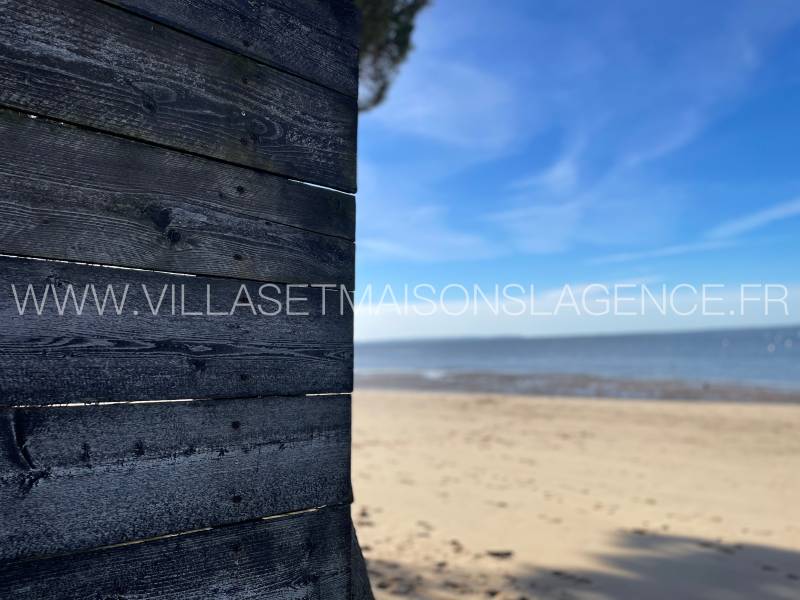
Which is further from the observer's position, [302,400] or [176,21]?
[302,400]

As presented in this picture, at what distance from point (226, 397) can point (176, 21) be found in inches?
35.1

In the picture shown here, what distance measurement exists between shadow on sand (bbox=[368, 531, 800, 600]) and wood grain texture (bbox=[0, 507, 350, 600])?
2339 millimetres

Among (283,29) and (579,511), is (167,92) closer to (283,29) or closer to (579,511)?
(283,29)

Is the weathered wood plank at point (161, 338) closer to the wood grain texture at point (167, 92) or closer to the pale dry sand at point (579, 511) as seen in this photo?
the wood grain texture at point (167, 92)

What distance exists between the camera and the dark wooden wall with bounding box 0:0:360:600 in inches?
49.8

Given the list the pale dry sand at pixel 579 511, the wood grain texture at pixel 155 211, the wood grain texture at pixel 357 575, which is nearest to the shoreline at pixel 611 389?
the pale dry sand at pixel 579 511

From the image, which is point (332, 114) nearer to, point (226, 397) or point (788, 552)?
point (226, 397)

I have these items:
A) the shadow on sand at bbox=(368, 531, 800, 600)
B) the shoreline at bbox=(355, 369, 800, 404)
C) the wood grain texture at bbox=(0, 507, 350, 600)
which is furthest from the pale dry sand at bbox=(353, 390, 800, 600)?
the shoreline at bbox=(355, 369, 800, 404)

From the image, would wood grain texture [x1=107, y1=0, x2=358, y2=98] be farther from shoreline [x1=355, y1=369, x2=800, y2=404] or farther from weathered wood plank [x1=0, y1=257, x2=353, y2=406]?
shoreline [x1=355, y1=369, x2=800, y2=404]

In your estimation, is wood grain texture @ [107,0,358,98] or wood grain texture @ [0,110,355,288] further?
wood grain texture @ [107,0,358,98]

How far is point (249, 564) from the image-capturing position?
5.11 feet

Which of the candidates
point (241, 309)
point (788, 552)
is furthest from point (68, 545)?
point (788, 552)

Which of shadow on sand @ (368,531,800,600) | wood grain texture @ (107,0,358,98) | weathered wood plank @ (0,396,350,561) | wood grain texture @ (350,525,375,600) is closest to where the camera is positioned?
weathered wood plank @ (0,396,350,561)

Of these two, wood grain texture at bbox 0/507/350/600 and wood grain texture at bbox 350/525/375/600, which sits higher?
wood grain texture at bbox 0/507/350/600
